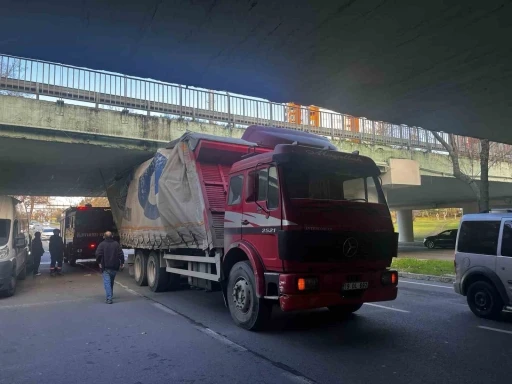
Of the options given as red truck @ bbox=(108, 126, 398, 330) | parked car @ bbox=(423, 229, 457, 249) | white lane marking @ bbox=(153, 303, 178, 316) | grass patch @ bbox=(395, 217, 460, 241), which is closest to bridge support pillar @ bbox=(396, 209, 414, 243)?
grass patch @ bbox=(395, 217, 460, 241)

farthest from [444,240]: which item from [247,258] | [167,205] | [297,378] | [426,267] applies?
[297,378]

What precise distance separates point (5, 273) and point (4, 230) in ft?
4.99

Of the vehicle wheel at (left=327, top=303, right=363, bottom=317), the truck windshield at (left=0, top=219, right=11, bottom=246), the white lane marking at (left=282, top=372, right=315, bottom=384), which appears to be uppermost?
the truck windshield at (left=0, top=219, right=11, bottom=246)

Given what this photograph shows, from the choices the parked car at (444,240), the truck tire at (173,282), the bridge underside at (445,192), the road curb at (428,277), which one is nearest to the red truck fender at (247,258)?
the truck tire at (173,282)

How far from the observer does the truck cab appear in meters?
6.13

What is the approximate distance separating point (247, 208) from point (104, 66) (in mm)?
3257

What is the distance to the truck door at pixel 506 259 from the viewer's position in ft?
24.3

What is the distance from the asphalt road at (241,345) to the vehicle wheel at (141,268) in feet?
7.92

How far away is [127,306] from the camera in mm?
9383

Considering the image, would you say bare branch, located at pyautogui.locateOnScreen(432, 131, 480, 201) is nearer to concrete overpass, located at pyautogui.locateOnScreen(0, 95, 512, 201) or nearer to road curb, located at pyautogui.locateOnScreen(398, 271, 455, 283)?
concrete overpass, located at pyautogui.locateOnScreen(0, 95, 512, 201)

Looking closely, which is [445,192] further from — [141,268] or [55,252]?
[55,252]

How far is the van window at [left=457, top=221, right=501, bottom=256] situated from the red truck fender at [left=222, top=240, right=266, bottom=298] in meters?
4.32

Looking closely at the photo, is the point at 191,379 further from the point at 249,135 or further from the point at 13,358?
the point at 249,135

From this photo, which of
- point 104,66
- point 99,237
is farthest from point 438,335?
point 99,237
